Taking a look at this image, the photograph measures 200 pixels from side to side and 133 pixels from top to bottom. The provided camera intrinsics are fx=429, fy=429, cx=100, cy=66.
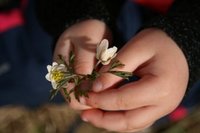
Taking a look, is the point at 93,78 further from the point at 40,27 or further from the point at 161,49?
the point at 40,27

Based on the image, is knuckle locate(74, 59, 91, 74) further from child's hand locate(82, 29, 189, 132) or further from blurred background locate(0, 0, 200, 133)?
blurred background locate(0, 0, 200, 133)

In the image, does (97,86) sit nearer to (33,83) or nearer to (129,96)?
(129,96)

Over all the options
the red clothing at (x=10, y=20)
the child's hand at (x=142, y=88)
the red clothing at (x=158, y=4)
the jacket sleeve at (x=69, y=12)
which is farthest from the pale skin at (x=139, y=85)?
the red clothing at (x=10, y=20)

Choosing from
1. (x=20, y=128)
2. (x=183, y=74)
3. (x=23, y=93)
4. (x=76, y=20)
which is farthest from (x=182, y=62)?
(x=20, y=128)

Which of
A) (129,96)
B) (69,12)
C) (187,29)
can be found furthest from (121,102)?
(69,12)

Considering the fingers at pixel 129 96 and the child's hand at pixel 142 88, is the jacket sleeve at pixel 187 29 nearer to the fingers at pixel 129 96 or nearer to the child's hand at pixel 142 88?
the child's hand at pixel 142 88

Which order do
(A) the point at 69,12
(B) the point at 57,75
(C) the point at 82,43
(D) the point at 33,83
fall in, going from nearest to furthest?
(B) the point at 57,75 < (C) the point at 82,43 < (A) the point at 69,12 < (D) the point at 33,83
